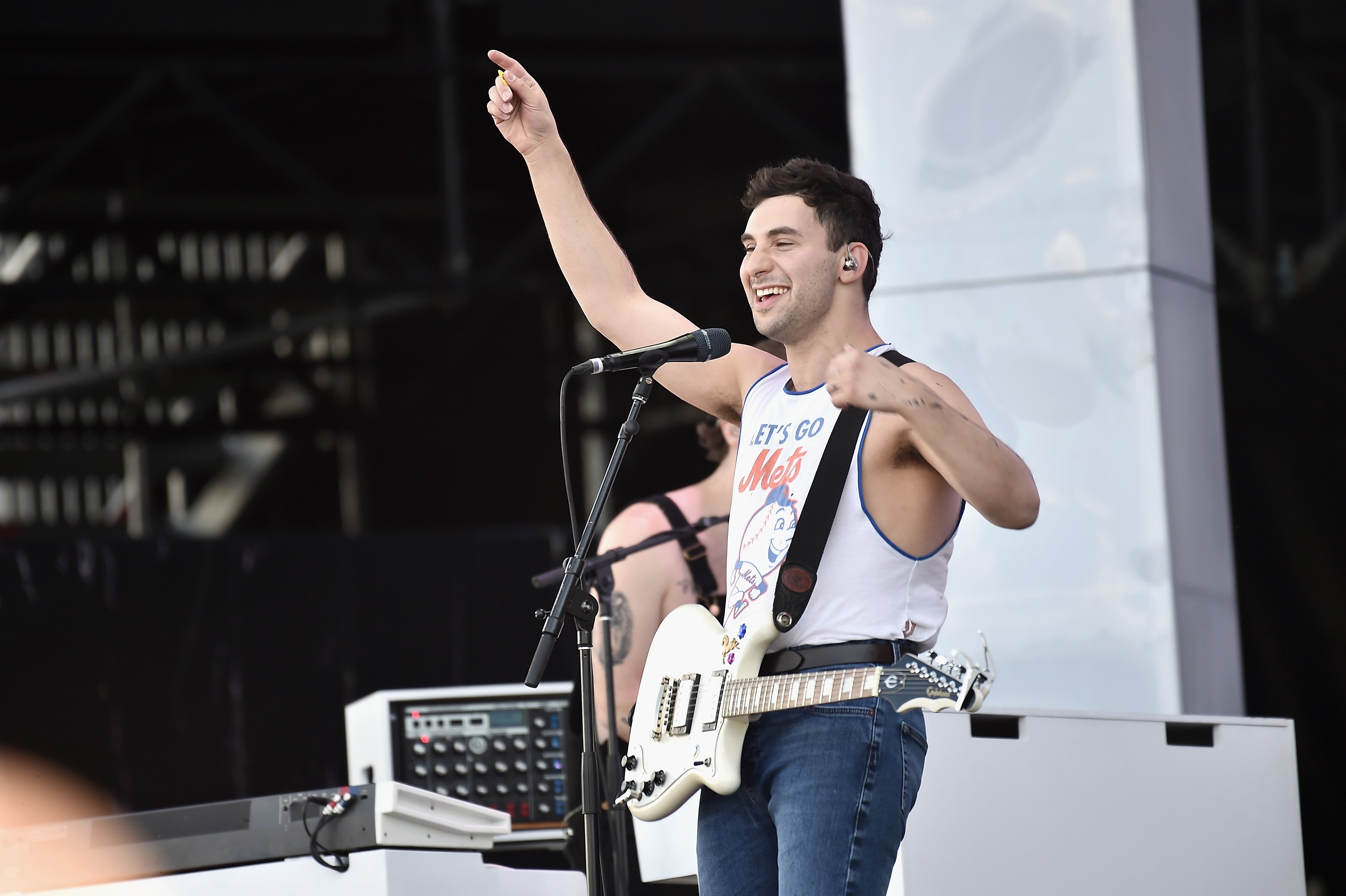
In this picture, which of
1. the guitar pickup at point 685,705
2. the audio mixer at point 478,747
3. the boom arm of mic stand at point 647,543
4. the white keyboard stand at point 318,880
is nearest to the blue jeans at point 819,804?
the guitar pickup at point 685,705

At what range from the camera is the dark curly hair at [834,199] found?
8.58 ft

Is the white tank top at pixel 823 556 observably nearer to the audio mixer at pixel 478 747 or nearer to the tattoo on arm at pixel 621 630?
the tattoo on arm at pixel 621 630

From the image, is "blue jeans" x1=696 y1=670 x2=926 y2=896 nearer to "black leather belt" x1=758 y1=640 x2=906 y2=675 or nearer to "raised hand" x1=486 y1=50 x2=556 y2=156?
"black leather belt" x1=758 y1=640 x2=906 y2=675

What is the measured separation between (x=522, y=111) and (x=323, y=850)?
1.45m

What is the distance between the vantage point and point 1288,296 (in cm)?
817

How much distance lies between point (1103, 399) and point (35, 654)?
13.8 feet

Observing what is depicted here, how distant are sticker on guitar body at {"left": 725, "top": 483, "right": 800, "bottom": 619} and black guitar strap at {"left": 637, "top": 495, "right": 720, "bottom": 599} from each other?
1256 mm

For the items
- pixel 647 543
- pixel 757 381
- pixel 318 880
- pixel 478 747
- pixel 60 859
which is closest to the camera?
pixel 757 381

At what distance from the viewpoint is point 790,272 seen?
2564 mm

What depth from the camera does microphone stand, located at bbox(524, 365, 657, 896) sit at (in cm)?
254

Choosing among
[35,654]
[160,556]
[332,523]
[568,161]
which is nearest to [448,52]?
[160,556]

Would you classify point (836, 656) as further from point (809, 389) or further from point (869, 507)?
point (809, 389)

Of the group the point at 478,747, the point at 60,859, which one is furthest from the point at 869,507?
the point at 478,747

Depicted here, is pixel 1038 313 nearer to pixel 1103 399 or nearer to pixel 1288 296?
pixel 1103 399
